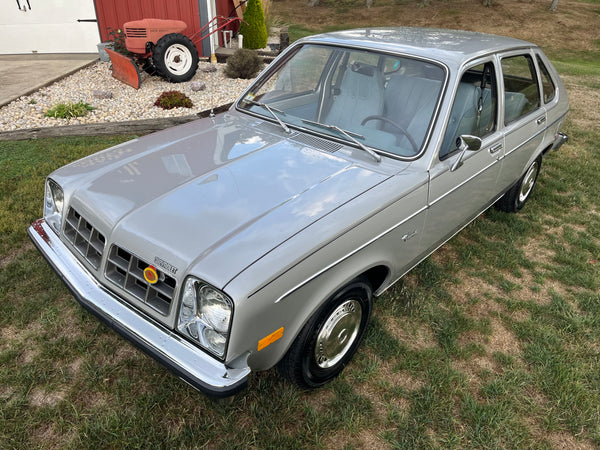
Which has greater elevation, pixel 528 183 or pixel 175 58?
pixel 175 58

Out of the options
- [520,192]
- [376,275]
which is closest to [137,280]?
[376,275]

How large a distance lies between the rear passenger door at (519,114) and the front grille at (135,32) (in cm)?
658

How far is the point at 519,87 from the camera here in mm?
3629

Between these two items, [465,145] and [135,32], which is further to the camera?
[135,32]

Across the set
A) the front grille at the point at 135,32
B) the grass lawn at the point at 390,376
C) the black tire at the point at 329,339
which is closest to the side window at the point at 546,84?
the grass lawn at the point at 390,376

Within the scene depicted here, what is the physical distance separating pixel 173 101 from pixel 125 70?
1.67m

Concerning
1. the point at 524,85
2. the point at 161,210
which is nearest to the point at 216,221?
the point at 161,210

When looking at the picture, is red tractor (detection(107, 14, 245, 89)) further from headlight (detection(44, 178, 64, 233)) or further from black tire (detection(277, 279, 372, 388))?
black tire (detection(277, 279, 372, 388))

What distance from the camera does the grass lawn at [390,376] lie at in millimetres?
2279

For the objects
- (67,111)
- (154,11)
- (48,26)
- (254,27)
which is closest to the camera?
(67,111)

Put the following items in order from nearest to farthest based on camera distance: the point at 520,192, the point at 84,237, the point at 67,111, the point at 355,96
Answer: the point at 84,237
the point at 355,96
the point at 520,192
the point at 67,111

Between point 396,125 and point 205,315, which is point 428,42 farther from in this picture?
point 205,315

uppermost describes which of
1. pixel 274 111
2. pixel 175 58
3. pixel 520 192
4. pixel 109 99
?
pixel 274 111

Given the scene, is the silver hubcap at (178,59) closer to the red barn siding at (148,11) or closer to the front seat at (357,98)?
the red barn siding at (148,11)
